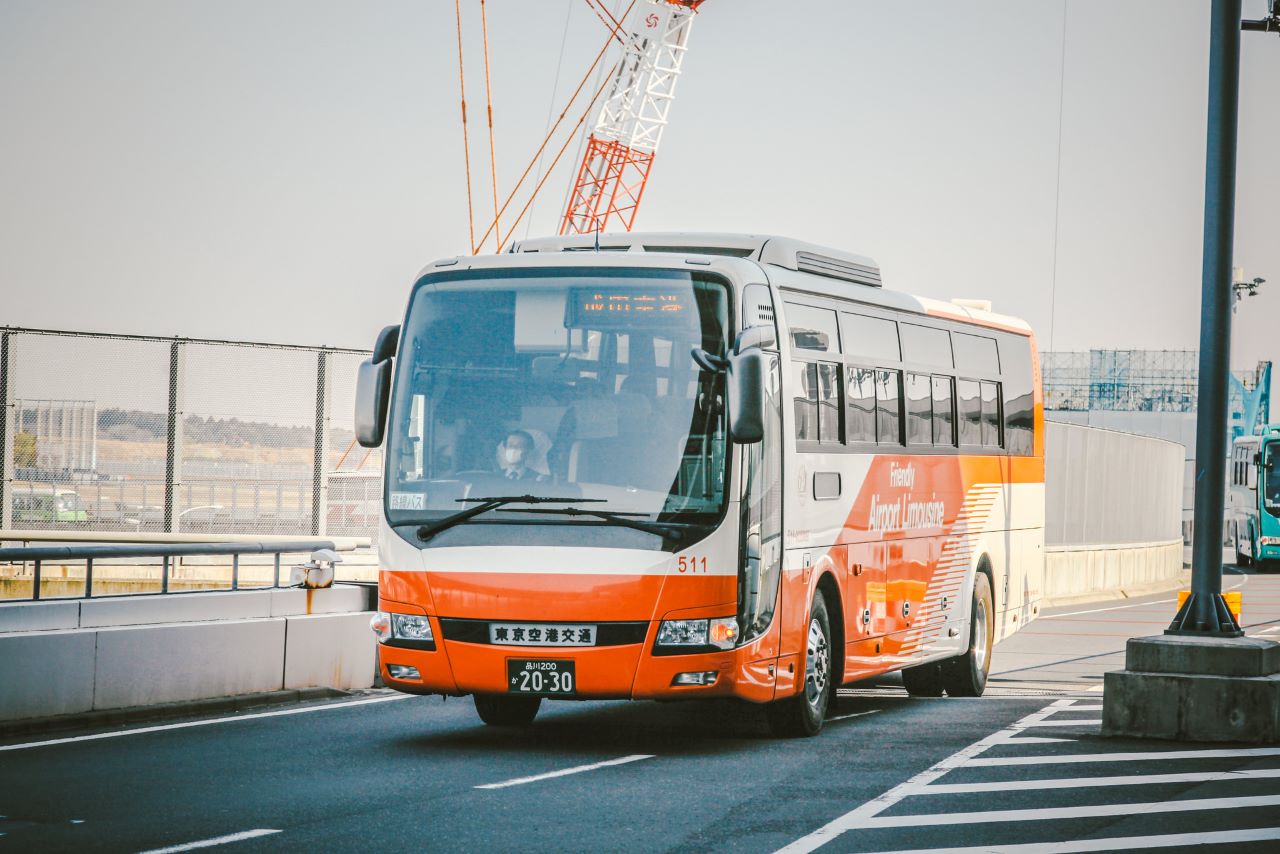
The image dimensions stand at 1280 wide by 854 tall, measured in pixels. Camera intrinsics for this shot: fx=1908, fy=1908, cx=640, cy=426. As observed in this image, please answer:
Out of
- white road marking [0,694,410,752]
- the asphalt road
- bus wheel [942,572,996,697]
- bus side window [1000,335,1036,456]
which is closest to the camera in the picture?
the asphalt road

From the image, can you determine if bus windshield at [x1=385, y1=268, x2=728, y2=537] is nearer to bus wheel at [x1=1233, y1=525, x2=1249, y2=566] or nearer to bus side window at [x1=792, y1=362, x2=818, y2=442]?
bus side window at [x1=792, y1=362, x2=818, y2=442]

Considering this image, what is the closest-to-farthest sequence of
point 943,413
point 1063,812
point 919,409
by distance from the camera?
point 1063,812 → point 919,409 → point 943,413

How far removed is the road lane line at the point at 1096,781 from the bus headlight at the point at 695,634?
5.84 feet

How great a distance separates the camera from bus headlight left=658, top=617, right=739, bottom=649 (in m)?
11.9

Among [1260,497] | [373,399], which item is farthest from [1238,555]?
[373,399]

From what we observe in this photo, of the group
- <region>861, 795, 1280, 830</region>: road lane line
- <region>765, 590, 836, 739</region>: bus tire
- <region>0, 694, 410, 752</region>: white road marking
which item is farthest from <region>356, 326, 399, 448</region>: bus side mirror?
<region>861, 795, 1280, 830</region>: road lane line

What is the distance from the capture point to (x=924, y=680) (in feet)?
57.4

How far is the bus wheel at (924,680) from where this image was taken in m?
17.4

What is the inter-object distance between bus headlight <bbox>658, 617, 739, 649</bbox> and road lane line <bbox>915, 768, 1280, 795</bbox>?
5.84ft

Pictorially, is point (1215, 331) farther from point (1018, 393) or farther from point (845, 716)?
point (1018, 393)

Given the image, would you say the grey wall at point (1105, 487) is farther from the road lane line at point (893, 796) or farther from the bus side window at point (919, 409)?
the road lane line at point (893, 796)

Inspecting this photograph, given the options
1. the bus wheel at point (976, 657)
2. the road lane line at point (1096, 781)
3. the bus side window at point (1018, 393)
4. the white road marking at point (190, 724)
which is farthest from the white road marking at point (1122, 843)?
the bus side window at point (1018, 393)

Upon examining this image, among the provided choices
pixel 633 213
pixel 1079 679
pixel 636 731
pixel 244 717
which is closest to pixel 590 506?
pixel 636 731

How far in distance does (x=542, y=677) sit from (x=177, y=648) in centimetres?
355
